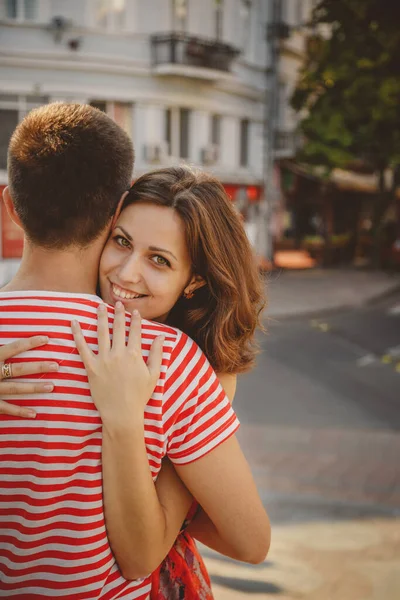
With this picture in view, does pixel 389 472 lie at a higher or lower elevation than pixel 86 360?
lower

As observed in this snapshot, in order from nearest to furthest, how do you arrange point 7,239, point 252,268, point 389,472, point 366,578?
1. point 252,268
2. point 366,578
3. point 389,472
4. point 7,239

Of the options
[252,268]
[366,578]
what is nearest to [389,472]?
[366,578]

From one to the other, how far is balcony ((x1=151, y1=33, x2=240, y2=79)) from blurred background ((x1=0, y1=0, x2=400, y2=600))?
6cm

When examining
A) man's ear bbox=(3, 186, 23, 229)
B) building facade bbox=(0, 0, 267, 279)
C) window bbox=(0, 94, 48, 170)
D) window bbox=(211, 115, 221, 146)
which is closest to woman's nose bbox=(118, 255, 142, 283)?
man's ear bbox=(3, 186, 23, 229)

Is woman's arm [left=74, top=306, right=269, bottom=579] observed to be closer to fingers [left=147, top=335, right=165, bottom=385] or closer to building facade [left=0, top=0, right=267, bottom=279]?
fingers [left=147, top=335, right=165, bottom=385]

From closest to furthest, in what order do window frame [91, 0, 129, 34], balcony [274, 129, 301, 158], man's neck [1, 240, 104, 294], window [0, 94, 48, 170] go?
man's neck [1, 240, 104, 294] → window [0, 94, 48, 170] → window frame [91, 0, 129, 34] → balcony [274, 129, 301, 158]

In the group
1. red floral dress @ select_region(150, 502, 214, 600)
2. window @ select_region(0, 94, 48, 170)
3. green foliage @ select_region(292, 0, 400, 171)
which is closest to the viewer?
red floral dress @ select_region(150, 502, 214, 600)

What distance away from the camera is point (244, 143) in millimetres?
20984

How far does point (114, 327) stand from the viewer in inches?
53.0

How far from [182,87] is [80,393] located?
61.6 feet

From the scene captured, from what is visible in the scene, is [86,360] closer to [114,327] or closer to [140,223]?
[114,327]

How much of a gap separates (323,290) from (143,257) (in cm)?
1512

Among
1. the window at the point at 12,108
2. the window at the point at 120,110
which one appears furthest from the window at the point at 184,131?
the window at the point at 12,108

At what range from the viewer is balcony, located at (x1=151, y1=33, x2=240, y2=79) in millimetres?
18156
